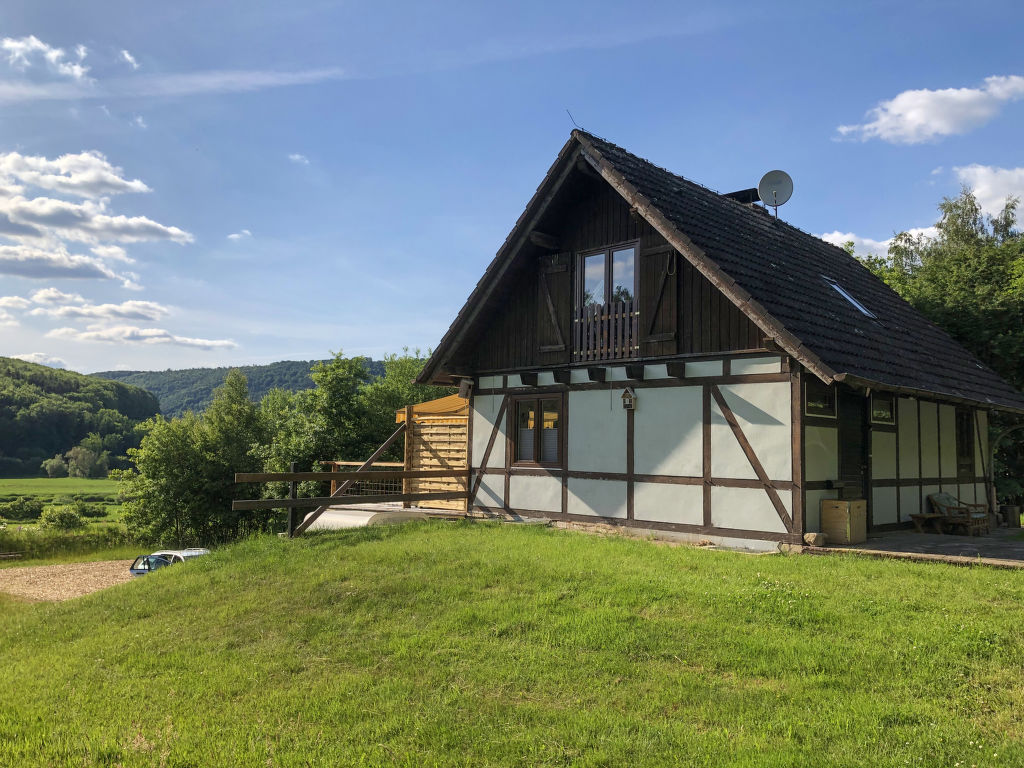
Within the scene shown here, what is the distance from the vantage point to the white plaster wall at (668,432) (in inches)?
483

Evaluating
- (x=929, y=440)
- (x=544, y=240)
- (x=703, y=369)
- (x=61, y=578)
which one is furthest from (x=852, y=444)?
(x=61, y=578)

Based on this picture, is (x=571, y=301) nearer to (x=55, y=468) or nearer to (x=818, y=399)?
(x=818, y=399)

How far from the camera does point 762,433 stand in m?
11.4

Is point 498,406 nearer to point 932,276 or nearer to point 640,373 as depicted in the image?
point 640,373

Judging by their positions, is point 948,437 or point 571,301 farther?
point 948,437

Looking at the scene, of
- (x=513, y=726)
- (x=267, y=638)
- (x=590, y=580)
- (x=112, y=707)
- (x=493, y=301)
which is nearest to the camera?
(x=513, y=726)

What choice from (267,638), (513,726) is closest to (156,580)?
(267,638)

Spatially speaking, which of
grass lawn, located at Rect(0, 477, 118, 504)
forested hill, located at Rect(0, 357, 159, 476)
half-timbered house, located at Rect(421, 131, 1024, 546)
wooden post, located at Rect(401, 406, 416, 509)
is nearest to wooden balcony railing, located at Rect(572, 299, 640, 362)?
half-timbered house, located at Rect(421, 131, 1024, 546)

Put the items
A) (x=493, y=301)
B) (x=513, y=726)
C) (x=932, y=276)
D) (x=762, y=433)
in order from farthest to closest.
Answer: (x=932, y=276)
(x=493, y=301)
(x=762, y=433)
(x=513, y=726)

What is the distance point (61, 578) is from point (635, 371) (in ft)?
87.7

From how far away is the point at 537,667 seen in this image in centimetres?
638

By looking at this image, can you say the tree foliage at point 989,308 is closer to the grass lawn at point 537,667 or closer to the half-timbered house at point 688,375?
the half-timbered house at point 688,375

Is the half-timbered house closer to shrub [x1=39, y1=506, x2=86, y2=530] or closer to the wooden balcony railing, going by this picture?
the wooden balcony railing

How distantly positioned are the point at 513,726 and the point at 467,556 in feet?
16.5
